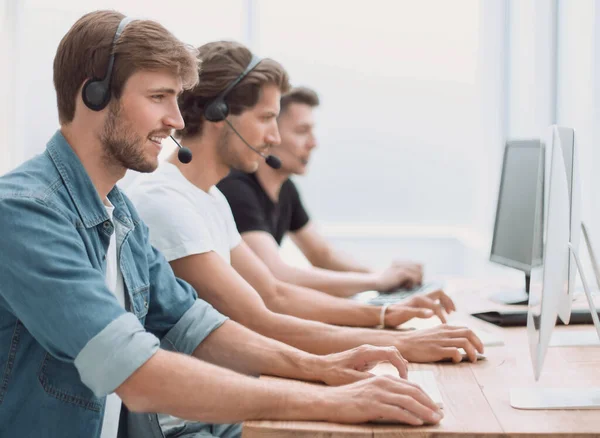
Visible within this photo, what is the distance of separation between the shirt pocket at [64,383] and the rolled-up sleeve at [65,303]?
8cm

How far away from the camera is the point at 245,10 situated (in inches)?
179

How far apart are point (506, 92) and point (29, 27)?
255cm

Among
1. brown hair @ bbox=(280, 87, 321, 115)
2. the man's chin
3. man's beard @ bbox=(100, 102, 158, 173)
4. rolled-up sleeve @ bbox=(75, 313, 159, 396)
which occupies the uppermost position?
man's beard @ bbox=(100, 102, 158, 173)

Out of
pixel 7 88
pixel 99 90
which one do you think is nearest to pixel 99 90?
pixel 99 90

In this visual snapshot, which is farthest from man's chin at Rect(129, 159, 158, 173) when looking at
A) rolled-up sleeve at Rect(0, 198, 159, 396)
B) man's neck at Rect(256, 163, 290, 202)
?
man's neck at Rect(256, 163, 290, 202)

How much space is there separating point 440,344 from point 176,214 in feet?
1.98

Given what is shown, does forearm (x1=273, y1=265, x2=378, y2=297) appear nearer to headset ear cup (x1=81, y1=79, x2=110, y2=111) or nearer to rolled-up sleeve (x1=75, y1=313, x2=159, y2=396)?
headset ear cup (x1=81, y1=79, x2=110, y2=111)

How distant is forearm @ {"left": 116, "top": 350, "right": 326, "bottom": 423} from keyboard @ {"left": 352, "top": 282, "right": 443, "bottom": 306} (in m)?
1.08

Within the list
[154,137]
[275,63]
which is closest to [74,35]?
[154,137]

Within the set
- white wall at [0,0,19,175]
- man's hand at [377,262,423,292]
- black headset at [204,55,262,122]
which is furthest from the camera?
white wall at [0,0,19,175]

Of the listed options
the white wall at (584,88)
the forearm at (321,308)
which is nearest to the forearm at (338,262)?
the white wall at (584,88)

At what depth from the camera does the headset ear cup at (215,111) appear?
1.92 m

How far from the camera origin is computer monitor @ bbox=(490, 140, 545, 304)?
78.7 inches

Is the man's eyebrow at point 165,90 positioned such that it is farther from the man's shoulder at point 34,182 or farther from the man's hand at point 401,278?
the man's hand at point 401,278
